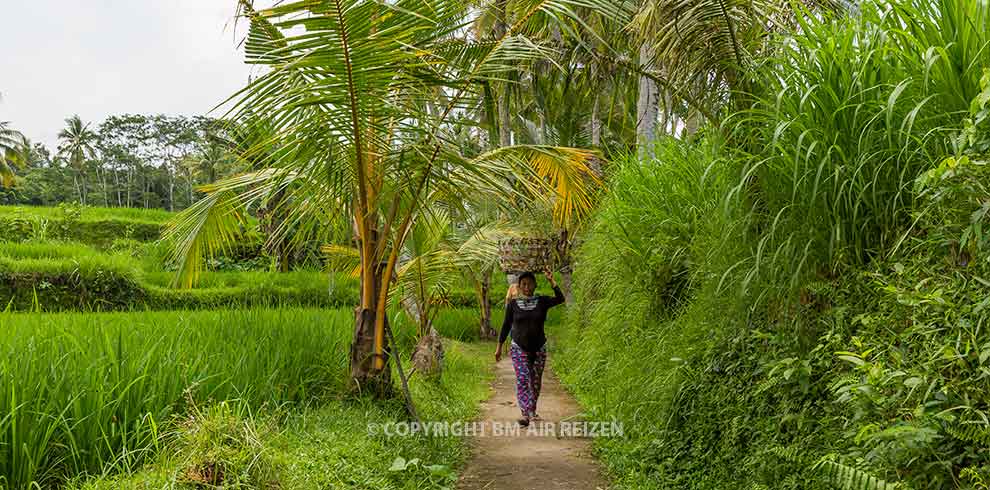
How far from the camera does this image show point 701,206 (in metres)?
4.41

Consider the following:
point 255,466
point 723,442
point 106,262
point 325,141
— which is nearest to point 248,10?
point 325,141

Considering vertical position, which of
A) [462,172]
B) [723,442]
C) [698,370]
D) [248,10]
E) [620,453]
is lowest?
[620,453]

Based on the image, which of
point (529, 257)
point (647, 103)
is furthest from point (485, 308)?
point (647, 103)

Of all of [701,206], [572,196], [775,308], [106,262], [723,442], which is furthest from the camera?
[106,262]

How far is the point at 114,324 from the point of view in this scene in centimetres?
516

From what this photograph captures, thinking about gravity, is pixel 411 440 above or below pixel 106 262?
below

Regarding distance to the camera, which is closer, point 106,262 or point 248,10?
point 248,10

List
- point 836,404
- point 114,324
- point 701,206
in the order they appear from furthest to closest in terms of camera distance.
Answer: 1. point 114,324
2. point 701,206
3. point 836,404

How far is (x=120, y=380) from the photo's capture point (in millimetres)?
3328

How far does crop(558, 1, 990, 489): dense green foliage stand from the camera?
6.37 feet

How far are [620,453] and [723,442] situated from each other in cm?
115

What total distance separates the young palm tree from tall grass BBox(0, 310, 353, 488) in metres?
0.61

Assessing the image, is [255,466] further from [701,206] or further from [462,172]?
[701,206]

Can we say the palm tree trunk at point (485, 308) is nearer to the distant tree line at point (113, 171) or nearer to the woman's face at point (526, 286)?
the woman's face at point (526, 286)
